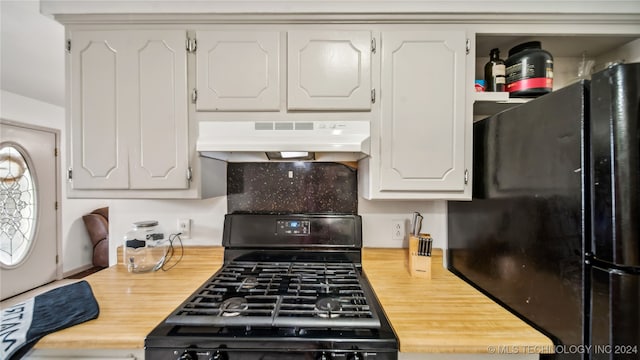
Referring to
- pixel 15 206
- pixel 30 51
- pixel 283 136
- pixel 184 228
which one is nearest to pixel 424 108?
pixel 283 136

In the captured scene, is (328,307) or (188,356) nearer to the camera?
(188,356)

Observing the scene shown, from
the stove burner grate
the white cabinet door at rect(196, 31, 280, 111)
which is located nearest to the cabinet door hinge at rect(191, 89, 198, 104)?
the white cabinet door at rect(196, 31, 280, 111)

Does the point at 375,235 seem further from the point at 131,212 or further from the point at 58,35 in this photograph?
the point at 58,35

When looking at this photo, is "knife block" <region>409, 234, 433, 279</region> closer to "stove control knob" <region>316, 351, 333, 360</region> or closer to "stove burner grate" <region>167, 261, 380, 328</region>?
"stove burner grate" <region>167, 261, 380, 328</region>

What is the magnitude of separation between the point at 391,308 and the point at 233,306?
23.9 inches

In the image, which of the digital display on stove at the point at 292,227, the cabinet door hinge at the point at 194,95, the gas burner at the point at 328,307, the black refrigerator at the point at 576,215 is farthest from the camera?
the digital display on stove at the point at 292,227

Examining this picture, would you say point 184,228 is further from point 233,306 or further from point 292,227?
point 233,306

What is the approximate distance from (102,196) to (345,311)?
1.24 meters

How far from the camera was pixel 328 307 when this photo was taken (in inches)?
36.0

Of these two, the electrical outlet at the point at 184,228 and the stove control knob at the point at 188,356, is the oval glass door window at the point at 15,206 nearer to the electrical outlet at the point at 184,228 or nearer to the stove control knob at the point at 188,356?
the electrical outlet at the point at 184,228

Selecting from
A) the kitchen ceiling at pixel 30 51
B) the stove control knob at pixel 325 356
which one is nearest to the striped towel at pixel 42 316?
the stove control knob at pixel 325 356

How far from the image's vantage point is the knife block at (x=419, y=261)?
1.27 meters

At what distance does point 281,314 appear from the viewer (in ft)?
2.90

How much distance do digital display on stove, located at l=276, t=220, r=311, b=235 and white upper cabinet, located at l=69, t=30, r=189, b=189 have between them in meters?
0.55
